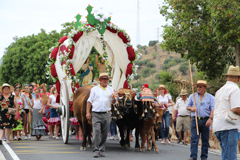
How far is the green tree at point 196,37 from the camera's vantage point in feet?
66.2

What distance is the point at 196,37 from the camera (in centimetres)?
2062

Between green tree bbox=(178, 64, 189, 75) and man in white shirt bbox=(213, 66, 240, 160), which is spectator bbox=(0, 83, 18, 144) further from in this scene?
green tree bbox=(178, 64, 189, 75)

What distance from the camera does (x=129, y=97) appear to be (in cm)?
1033

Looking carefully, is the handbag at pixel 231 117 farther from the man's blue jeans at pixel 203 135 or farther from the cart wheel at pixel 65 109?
the cart wheel at pixel 65 109

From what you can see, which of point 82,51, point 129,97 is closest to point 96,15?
point 82,51

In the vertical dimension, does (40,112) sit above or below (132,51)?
below

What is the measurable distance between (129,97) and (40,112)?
5450 millimetres

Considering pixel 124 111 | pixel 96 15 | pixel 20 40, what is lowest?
pixel 124 111

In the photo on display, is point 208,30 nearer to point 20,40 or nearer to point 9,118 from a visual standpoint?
point 9,118

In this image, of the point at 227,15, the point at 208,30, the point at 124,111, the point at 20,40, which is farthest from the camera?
the point at 20,40

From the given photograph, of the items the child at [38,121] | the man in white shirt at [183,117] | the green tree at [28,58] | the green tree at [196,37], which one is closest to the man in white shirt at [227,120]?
the man in white shirt at [183,117]

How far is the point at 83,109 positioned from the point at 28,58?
33.5 metres

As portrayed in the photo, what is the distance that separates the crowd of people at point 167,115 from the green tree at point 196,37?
6340 millimetres

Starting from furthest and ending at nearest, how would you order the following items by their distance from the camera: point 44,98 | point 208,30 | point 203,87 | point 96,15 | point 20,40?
point 20,40, point 208,30, point 44,98, point 96,15, point 203,87
